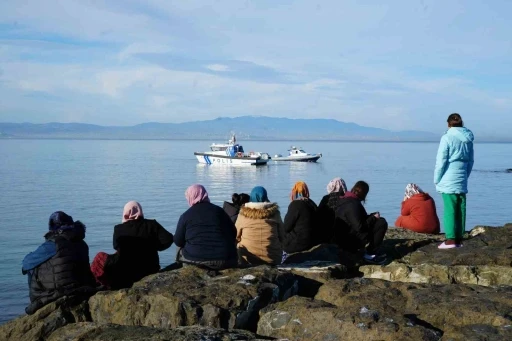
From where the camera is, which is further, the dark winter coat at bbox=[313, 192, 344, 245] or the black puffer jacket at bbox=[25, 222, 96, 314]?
the dark winter coat at bbox=[313, 192, 344, 245]

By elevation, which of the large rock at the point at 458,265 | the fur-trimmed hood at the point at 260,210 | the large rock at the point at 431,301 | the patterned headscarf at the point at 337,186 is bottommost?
the large rock at the point at 458,265

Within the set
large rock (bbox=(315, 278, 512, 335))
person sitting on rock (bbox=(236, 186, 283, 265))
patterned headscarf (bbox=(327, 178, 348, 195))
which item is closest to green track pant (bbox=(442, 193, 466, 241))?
patterned headscarf (bbox=(327, 178, 348, 195))

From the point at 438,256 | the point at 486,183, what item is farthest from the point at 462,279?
the point at 486,183

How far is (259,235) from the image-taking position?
24.6 feet

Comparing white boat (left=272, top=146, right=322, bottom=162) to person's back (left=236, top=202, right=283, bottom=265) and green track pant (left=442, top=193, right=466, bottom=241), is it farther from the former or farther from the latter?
person's back (left=236, top=202, right=283, bottom=265)

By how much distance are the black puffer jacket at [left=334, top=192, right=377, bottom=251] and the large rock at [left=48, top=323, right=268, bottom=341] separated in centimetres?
381

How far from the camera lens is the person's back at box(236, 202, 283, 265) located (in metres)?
7.50

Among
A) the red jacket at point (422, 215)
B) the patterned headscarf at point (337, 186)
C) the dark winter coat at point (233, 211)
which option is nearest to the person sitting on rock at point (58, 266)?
the dark winter coat at point (233, 211)

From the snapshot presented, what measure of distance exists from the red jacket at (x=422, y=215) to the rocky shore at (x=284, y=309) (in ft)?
10.8

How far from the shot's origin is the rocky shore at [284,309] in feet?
14.9

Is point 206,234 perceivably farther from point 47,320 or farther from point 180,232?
point 47,320

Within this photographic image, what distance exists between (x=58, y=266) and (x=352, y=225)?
13.2ft

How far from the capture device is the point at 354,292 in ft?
18.4

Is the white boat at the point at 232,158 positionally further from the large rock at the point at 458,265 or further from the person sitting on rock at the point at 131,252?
the person sitting on rock at the point at 131,252
